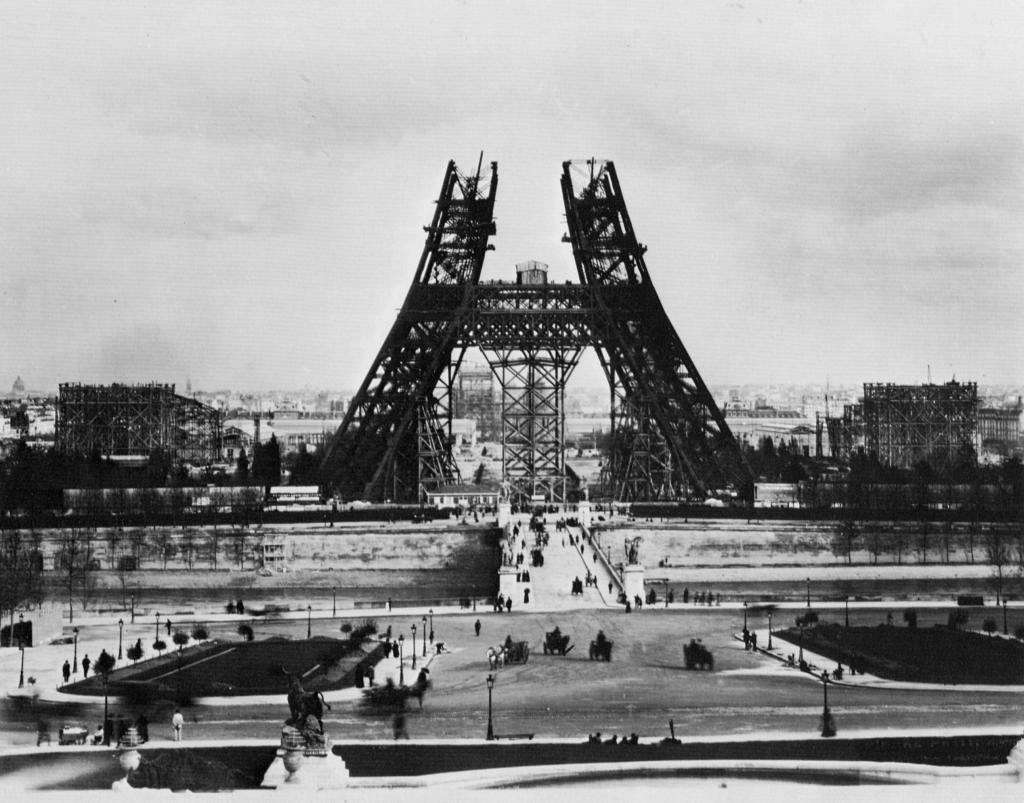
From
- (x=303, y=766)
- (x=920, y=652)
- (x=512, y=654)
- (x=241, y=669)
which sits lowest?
(x=241, y=669)

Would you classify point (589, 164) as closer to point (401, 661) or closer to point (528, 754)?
point (401, 661)

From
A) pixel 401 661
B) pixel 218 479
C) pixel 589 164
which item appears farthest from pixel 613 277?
pixel 401 661

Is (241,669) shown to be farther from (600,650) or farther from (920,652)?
(920,652)

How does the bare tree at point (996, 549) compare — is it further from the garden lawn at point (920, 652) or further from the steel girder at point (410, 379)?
the steel girder at point (410, 379)

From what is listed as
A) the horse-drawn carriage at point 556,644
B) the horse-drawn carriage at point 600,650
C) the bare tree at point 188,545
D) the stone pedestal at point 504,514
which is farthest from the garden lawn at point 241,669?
the stone pedestal at point 504,514

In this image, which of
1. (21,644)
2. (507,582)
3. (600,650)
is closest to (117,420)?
(507,582)
